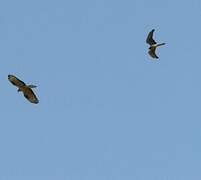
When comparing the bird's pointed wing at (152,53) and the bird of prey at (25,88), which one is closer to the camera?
the bird of prey at (25,88)

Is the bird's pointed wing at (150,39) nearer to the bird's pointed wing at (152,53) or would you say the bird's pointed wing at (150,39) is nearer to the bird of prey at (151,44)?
the bird of prey at (151,44)

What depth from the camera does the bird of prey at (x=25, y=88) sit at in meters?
65.9

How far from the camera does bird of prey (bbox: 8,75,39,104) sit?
216 ft

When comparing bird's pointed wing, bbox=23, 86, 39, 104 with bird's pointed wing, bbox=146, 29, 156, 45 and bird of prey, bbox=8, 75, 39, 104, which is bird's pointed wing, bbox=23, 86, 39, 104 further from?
bird's pointed wing, bbox=146, 29, 156, 45

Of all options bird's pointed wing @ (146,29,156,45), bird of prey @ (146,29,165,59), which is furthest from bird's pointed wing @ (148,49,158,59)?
bird's pointed wing @ (146,29,156,45)

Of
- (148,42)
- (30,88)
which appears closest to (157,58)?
(148,42)

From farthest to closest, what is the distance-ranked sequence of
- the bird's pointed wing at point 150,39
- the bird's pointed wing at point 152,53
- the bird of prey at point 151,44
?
the bird's pointed wing at point 150,39, the bird of prey at point 151,44, the bird's pointed wing at point 152,53

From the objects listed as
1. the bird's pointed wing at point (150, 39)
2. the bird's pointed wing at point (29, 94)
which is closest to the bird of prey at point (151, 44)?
the bird's pointed wing at point (150, 39)

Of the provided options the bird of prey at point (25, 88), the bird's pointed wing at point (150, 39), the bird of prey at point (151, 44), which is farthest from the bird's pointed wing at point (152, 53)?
the bird of prey at point (25, 88)

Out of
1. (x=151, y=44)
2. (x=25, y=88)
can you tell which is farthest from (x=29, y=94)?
(x=151, y=44)

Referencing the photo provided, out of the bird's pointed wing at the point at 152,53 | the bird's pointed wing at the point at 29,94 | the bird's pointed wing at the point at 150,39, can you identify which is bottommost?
the bird's pointed wing at the point at 29,94

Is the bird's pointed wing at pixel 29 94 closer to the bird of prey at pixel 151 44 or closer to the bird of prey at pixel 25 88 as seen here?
the bird of prey at pixel 25 88

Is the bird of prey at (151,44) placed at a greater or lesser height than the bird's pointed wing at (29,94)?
greater

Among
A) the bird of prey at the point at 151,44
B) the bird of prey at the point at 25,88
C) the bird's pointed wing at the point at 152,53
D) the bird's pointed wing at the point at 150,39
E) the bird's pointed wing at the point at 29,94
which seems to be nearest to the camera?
the bird of prey at the point at 25,88
